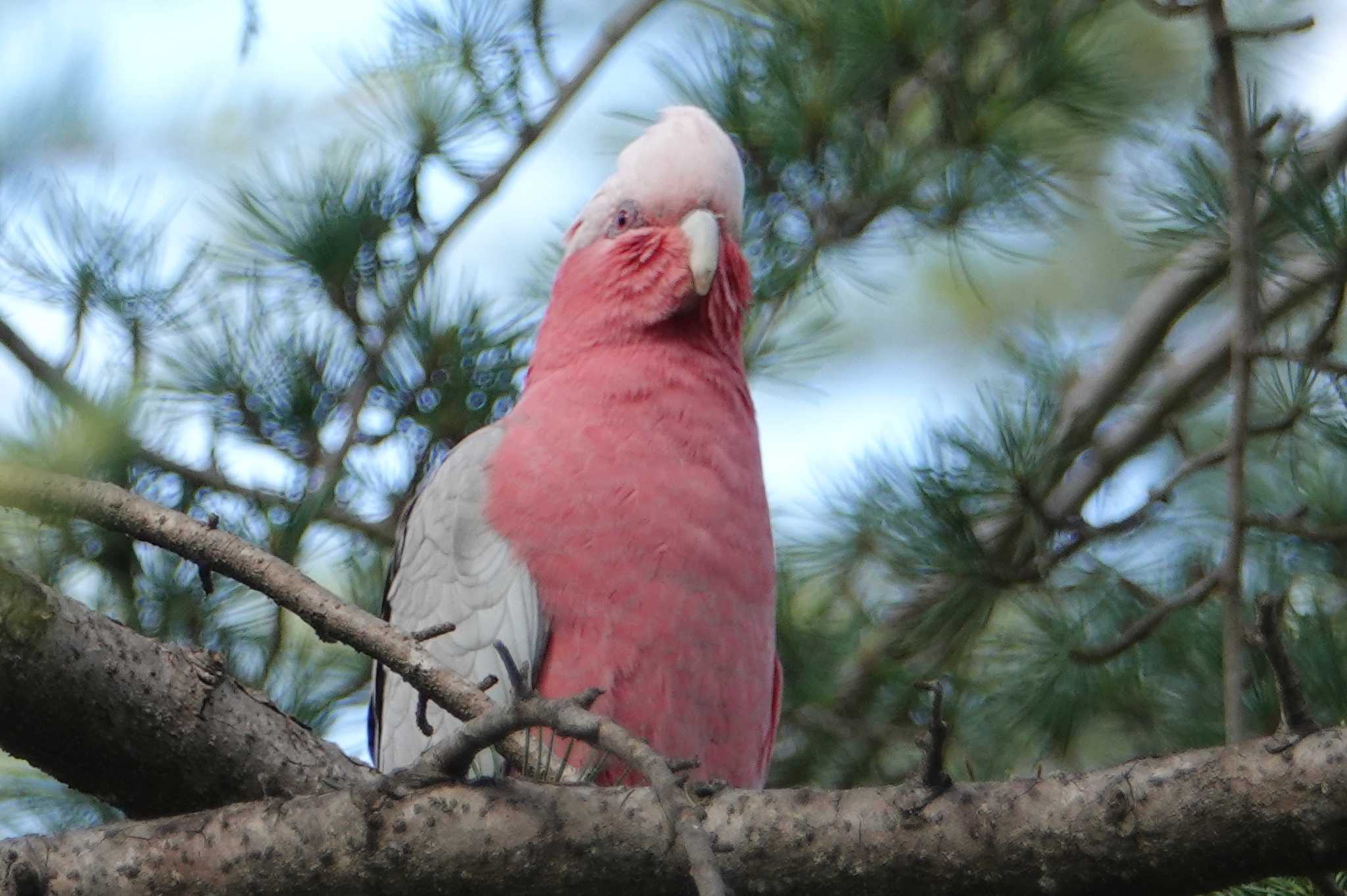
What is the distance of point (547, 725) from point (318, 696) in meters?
2.07

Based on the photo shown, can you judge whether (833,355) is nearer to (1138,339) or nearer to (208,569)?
(1138,339)

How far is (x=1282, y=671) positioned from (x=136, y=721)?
5.41 ft

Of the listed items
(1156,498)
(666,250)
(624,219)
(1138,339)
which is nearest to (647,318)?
(666,250)

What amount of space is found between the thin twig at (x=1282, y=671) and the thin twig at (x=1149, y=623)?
1.37 m

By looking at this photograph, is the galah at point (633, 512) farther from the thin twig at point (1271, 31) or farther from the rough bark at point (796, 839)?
the thin twig at point (1271, 31)

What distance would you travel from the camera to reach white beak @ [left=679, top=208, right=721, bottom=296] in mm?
3512

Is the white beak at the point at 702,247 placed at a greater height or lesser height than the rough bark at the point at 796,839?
greater

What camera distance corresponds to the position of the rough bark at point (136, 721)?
230cm

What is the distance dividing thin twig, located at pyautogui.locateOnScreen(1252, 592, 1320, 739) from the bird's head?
6.22ft

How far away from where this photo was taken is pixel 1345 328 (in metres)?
4.96

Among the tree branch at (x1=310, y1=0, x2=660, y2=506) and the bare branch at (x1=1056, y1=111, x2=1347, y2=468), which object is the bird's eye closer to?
the tree branch at (x1=310, y1=0, x2=660, y2=506)

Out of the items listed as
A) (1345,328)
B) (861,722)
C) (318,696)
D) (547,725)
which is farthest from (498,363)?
(1345,328)

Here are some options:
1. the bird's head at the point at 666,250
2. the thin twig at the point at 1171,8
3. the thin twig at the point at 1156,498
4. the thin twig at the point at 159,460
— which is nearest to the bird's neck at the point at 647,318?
the bird's head at the point at 666,250

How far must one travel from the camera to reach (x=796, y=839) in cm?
202
